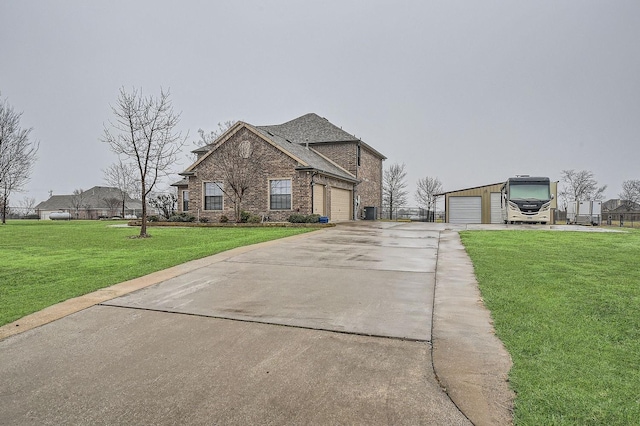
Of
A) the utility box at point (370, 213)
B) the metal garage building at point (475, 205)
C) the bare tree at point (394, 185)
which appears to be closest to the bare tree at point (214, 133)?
the utility box at point (370, 213)

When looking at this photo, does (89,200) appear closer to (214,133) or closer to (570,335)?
(214,133)

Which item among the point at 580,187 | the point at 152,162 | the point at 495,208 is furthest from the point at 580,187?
the point at 152,162

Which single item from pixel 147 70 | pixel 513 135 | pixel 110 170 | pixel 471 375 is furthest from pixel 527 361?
pixel 110 170

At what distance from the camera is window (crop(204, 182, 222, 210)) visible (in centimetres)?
2392

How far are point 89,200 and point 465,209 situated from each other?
69.4 metres

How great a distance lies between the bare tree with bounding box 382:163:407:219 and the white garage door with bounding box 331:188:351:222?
21.1 metres

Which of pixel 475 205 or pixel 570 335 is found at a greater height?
pixel 475 205

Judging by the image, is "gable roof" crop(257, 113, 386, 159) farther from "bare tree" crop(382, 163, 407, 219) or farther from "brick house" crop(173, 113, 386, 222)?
"bare tree" crop(382, 163, 407, 219)

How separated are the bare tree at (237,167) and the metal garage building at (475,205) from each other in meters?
18.3

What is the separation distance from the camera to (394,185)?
1906 inches

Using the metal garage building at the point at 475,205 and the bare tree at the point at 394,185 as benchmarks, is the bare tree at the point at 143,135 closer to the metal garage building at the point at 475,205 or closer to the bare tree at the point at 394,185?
the metal garage building at the point at 475,205

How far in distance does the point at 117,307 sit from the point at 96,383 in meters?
2.22

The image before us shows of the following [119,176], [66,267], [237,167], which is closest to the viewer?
[66,267]

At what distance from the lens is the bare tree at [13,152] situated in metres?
26.0
